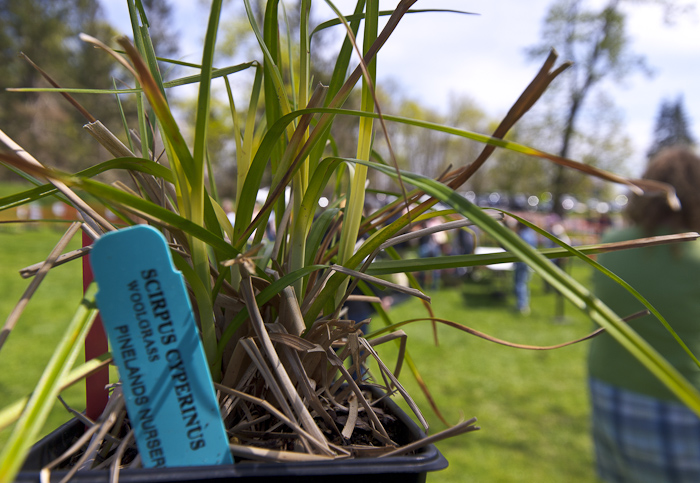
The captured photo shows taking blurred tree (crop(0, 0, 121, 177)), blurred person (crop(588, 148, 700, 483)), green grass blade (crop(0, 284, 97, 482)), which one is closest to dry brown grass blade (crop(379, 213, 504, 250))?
green grass blade (crop(0, 284, 97, 482))

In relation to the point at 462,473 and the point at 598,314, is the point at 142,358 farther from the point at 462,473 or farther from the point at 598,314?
the point at 462,473

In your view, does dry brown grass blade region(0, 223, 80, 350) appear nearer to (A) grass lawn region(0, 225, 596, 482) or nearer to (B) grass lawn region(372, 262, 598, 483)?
(A) grass lawn region(0, 225, 596, 482)

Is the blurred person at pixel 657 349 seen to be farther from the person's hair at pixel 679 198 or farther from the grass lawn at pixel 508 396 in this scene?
the grass lawn at pixel 508 396

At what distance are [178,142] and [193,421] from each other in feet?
0.65

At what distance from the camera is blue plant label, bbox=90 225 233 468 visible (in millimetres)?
303

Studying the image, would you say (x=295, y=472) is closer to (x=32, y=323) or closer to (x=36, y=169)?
(x=36, y=169)

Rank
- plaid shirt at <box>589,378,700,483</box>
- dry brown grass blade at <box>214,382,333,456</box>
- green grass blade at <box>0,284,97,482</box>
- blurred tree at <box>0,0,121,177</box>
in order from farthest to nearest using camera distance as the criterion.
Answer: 1. blurred tree at <box>0,0,121,177</box>
2. plaid shirt at <box>589,378,700,483</box>
3. dry brown grass blade at <box>214,382,333,456</box>
4. green grass blade at <box>0,284,97,482</box>

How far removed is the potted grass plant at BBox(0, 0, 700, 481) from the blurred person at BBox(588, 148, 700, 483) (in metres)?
1.44

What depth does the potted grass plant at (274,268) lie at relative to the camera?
0.95 ft

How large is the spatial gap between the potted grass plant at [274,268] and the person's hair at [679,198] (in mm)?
1535

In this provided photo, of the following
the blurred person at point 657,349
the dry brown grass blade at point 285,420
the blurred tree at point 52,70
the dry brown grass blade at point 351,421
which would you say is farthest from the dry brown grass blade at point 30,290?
the blurred tree at point 52,70

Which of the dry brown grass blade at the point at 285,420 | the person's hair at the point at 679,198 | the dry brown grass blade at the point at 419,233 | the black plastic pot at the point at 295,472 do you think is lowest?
the black plastic pot at the point at 295,472

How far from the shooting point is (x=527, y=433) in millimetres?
2504

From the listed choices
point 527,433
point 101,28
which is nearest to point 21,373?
point 527,433
